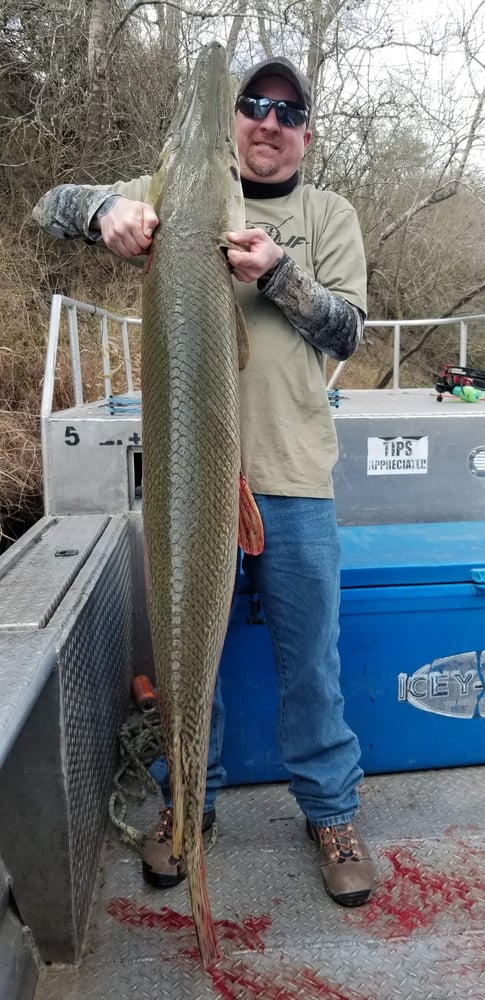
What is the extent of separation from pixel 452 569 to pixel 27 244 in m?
10.3

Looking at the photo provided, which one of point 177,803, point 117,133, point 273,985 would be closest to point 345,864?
point 273,985

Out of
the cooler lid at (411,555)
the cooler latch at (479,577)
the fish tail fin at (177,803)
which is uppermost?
the cooler lid at (411,555)

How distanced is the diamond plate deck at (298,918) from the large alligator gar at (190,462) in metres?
0.27

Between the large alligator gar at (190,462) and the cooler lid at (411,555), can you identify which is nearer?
the large alligator gar at (190,462)

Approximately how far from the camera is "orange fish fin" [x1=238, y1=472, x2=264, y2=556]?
1.94m

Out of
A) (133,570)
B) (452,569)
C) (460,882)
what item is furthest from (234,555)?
(133,570)

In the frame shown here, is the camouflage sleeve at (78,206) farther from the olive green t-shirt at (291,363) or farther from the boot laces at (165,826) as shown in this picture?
the boot laces at (165,826)

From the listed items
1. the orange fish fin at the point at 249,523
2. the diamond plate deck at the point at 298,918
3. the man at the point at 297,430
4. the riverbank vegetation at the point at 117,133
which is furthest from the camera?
the riverbank vegetation at the point at 117,133

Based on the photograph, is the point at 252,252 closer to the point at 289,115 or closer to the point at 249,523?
the point at 289,115

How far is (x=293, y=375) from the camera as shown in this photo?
208cm

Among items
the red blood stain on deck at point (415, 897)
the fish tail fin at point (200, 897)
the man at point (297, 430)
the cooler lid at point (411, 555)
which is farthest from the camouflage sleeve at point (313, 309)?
the red blood stain on deck at point (415, 897)

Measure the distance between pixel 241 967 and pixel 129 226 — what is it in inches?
78.4

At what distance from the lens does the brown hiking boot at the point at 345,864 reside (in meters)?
2.10

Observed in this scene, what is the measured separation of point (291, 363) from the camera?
2.07 metres
